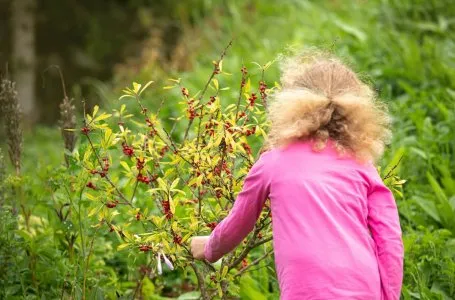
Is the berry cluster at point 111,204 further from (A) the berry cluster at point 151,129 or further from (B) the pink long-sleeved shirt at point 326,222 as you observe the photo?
(B) the pink long-sleeved shirt at point 326,222

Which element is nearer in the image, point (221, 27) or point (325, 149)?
point (325, 149)

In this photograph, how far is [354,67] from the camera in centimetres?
389

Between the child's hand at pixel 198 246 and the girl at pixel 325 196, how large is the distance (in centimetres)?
11

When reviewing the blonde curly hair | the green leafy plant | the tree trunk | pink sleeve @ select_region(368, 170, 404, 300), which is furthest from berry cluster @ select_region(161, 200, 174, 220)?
the tree trunk

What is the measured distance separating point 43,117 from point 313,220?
15.5 meters

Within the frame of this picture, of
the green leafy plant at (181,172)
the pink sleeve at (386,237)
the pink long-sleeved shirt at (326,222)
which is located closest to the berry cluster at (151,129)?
the green leafy plant at (181,172)

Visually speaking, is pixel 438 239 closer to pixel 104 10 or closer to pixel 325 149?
pixel 325 149

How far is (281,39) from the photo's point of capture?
9.16 m

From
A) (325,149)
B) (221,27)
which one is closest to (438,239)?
(325,149)

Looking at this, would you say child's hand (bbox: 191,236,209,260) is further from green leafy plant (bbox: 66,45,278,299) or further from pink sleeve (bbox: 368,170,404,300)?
pink sleeve (bbox: 368,170,404,300)

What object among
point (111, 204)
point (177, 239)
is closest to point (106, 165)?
point (111, 204)

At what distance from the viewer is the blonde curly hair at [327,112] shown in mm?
2881

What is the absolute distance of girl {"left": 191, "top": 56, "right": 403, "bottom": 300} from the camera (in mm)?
2768

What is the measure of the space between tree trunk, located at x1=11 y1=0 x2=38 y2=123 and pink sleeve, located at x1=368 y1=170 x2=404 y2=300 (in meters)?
12.6
